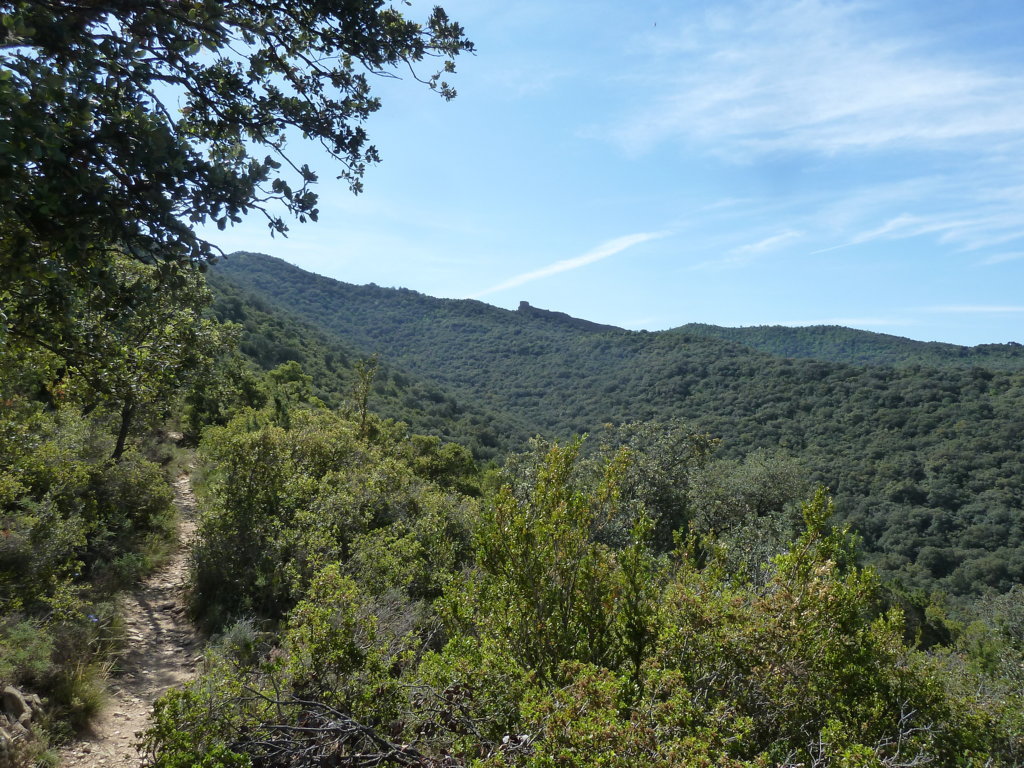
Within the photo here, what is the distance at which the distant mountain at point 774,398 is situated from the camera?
35.8m

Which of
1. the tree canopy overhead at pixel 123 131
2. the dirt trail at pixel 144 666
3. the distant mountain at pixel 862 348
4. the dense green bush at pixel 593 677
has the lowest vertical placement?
the dirt trail at pixel 144 666

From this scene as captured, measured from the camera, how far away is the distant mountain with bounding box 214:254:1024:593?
117 ft

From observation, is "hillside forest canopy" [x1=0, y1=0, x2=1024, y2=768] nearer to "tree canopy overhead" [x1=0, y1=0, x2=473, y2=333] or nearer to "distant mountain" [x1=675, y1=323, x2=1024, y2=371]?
"tree canopy overhead" [x1=0, y1=0, x2=473, y2=333]

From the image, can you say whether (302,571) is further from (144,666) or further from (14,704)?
(14,704)

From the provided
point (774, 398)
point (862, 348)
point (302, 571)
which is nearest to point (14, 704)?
point (302, 571)

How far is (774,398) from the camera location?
182 feet

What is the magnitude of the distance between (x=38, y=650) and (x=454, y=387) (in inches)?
2668

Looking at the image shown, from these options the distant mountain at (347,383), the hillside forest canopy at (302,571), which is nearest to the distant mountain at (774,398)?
the distant mountain at (347,383)

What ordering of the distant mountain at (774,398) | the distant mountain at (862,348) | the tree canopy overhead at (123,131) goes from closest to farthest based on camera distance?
the tree canopy overhead at (123,131) < the distant mountain at (774,398) < the distant mountain at (862,348)

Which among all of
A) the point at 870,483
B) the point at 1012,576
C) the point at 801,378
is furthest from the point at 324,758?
the point at 801,378

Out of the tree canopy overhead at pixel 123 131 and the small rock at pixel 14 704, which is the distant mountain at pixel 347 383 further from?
the tree canopy overhead at pixel 123 131

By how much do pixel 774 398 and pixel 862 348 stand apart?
102ft

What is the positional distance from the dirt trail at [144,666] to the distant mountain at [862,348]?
69.5 meters

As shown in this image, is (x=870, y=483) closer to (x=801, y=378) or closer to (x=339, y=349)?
(x=801, y=378)
